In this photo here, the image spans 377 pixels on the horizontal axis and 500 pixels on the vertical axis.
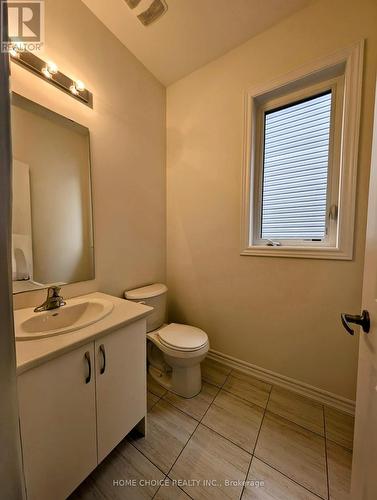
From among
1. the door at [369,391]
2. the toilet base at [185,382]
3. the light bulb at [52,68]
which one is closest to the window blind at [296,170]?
the door at [369,391]

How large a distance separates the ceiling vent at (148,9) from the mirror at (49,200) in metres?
0.80

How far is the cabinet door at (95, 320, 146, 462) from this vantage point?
87cm

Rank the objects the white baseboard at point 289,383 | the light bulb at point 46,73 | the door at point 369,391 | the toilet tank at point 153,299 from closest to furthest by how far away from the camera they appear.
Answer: the door at point 369,391 < the light bulb at point 46,73 < the white baseboard at point 289,383 < the toilet tank at point 153,299

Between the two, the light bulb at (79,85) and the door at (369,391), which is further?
the light bulb at (79,85)

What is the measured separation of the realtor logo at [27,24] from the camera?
0.94 m

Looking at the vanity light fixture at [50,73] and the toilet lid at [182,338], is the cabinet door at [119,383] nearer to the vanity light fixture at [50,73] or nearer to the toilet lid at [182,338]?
the toilet lid at [182,338]

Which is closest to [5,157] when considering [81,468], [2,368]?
[2,368]

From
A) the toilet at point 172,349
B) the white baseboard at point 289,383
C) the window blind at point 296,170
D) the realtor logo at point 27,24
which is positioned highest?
the realtor logo at point 27,24

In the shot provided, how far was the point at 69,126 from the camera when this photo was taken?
1.18m

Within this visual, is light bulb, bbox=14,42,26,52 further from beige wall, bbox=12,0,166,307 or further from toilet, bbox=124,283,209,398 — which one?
toilet, bbox=124,283,209,398

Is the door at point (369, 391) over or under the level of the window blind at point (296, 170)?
under

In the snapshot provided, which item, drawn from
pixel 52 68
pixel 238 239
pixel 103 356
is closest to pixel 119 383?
pixel 103 356

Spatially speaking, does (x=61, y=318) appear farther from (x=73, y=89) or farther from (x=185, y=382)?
(x=73, y=89)

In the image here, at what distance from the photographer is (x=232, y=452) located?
1.03 meters
